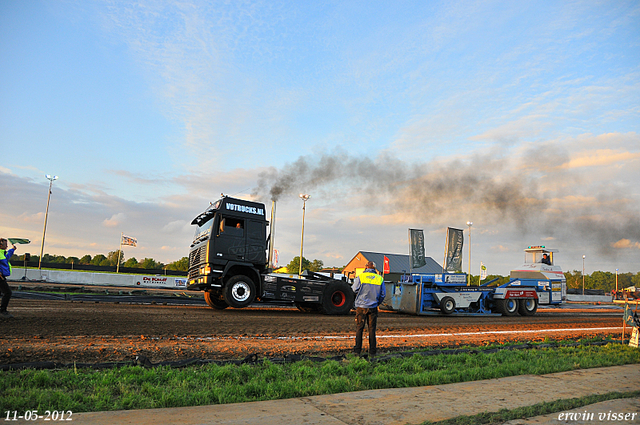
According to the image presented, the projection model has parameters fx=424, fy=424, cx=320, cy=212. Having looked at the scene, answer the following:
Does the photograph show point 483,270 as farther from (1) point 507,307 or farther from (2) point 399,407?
(2) point 399,407

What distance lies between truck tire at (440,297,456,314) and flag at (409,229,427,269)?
287cm

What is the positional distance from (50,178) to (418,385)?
1895 inches

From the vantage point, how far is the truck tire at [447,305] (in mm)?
19469

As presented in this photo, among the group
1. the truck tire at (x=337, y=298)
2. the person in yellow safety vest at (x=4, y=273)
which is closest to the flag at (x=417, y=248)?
the truck tire at (x=337, y=298)

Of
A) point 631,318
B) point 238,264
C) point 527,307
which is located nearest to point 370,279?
point 631,318

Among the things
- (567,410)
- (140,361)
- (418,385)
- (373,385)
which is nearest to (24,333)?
(140,361)

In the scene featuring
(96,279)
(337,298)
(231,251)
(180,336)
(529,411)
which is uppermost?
(231,251)

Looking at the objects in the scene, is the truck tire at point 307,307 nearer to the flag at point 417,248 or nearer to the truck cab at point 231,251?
the truck cab at point 231,251

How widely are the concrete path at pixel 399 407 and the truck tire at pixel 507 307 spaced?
15869 mm

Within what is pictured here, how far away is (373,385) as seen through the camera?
5523 mm

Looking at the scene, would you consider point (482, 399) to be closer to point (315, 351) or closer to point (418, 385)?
point (418, 385)

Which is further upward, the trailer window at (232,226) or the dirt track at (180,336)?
the trailer window at (232,226)

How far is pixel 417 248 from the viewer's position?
2227 cm

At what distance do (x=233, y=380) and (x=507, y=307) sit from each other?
19.2 m
